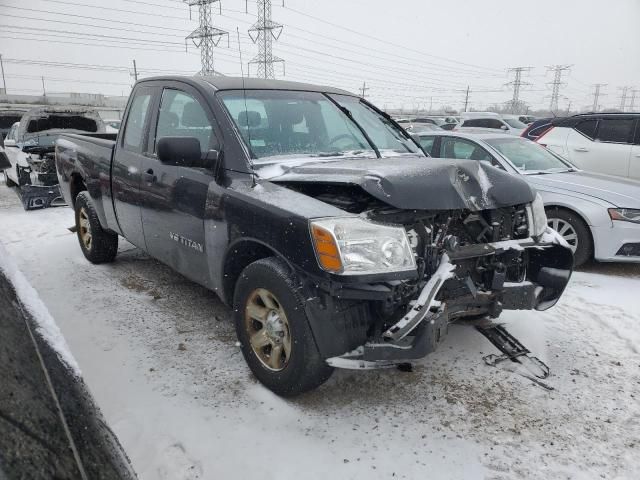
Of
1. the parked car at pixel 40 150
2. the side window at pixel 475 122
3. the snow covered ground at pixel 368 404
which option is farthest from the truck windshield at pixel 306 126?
the side window at pixel 475 122

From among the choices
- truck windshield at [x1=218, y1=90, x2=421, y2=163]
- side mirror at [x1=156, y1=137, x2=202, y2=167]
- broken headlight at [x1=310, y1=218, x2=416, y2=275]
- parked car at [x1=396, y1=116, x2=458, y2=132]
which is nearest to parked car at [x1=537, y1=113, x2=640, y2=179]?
truck windshield at [x1=218, y1=90, x2=421, y2=163]

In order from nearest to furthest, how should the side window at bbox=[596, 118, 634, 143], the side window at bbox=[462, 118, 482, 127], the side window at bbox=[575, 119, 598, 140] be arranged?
the side window at bbox=[596, 118, 634, 143], the side window at bbox=[575, 119, 598, 140], the side window at bbox=[462, 118, 482, 127]

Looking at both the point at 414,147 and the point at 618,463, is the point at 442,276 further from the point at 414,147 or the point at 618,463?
the point at 414,147

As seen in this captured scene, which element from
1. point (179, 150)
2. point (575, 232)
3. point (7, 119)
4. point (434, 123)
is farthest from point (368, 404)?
point (434, 123)

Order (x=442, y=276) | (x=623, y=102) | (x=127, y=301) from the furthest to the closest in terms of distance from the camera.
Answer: (x=623, y=102), (x=127, y=301), (x=442, y=276)

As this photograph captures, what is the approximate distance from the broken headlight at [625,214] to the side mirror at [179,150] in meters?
4.40

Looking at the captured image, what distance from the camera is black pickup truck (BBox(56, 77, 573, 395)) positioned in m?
2.38

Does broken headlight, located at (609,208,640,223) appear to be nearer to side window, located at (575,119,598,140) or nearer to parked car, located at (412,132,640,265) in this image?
parked car, located at (412,132,640,265)

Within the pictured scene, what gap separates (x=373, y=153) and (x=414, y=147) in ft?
2.09

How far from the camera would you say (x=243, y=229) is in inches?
110

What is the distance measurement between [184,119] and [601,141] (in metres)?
7.50

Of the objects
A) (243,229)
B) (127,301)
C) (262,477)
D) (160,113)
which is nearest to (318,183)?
(243,229)

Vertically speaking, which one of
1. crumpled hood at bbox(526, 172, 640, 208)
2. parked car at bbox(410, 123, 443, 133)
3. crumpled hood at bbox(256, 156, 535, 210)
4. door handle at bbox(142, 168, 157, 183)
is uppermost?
parked car at bbox(410, 123, 443, 133)

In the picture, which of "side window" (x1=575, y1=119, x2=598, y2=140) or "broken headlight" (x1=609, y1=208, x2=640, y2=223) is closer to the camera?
"broken headlight" (x1=609, y1=208, x2=640, y2=223)
